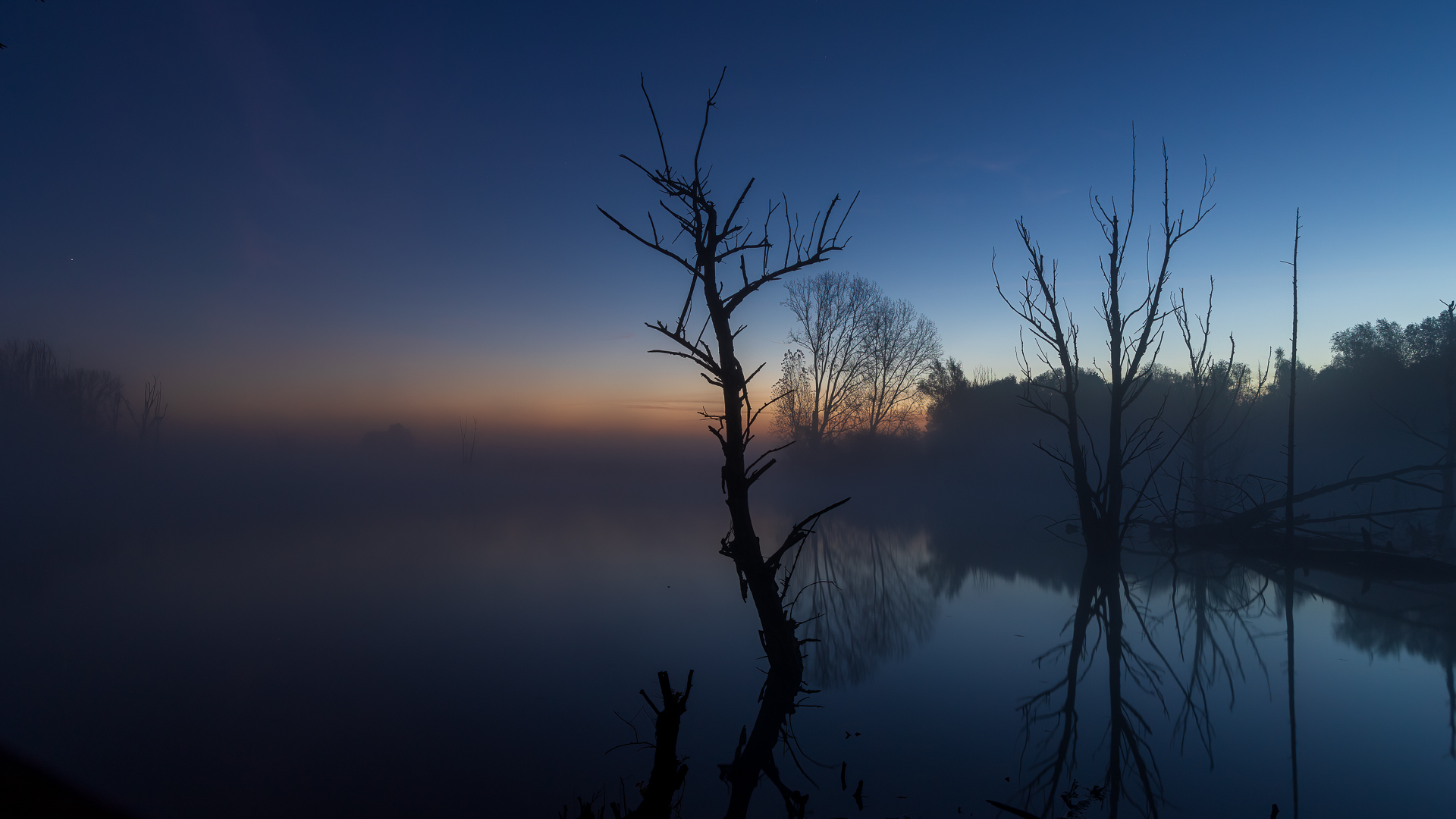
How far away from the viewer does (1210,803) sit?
237cm

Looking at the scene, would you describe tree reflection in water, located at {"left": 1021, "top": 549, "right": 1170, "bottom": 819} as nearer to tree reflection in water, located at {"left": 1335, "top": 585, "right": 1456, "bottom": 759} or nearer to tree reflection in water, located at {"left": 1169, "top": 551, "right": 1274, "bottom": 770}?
tree reflection in water, located at {"left": 1169, "top": 551, "right": 1274, "bottom": 770}

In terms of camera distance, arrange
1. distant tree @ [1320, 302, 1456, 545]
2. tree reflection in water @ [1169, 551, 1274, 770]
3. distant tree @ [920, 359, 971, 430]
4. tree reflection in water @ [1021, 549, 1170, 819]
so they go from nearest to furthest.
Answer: tree reflection in water @ [1021, 549, 1170, 819], tree reflection in water @ [1169, 551, 1274, 770], distant tree @ [1320, 302, 1456, 545], distant tree @ [920, 359, 971, 430]

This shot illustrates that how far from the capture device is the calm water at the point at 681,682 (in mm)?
2576

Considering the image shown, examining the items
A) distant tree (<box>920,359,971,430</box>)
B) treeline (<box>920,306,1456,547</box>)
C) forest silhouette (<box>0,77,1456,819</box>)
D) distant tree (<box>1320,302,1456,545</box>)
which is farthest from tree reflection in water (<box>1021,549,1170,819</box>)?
distant tree (<box>920,359,971,430</box>)

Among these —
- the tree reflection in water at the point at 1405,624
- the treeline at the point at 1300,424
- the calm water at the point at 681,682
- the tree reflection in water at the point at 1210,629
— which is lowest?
the calm water at the point at 681,682

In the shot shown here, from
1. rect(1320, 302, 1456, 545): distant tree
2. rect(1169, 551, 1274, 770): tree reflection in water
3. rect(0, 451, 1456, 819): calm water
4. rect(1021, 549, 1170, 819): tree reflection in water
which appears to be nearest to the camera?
rect(1021, 549, 1170, 819): tree reflection in water

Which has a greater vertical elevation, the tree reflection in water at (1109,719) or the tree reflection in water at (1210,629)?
the tree reflection in water at (1210,629)

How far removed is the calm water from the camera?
2576mm

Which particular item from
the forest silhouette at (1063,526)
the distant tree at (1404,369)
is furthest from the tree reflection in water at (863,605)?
the distant tree at (1404,369)

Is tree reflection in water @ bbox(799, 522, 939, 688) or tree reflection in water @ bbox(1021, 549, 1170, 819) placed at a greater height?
tree reflection in water @ bbox(1021, 549, 1170, 819)

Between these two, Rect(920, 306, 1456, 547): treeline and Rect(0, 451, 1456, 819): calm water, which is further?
Rect(920, 306, 1456, 547): treeline

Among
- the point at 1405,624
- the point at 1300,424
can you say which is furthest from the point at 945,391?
the point at 1405,624

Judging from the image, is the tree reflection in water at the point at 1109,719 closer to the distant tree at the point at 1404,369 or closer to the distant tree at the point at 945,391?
the distant tree at the point at 1404,369

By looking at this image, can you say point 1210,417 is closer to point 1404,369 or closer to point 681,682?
point 1404,369
